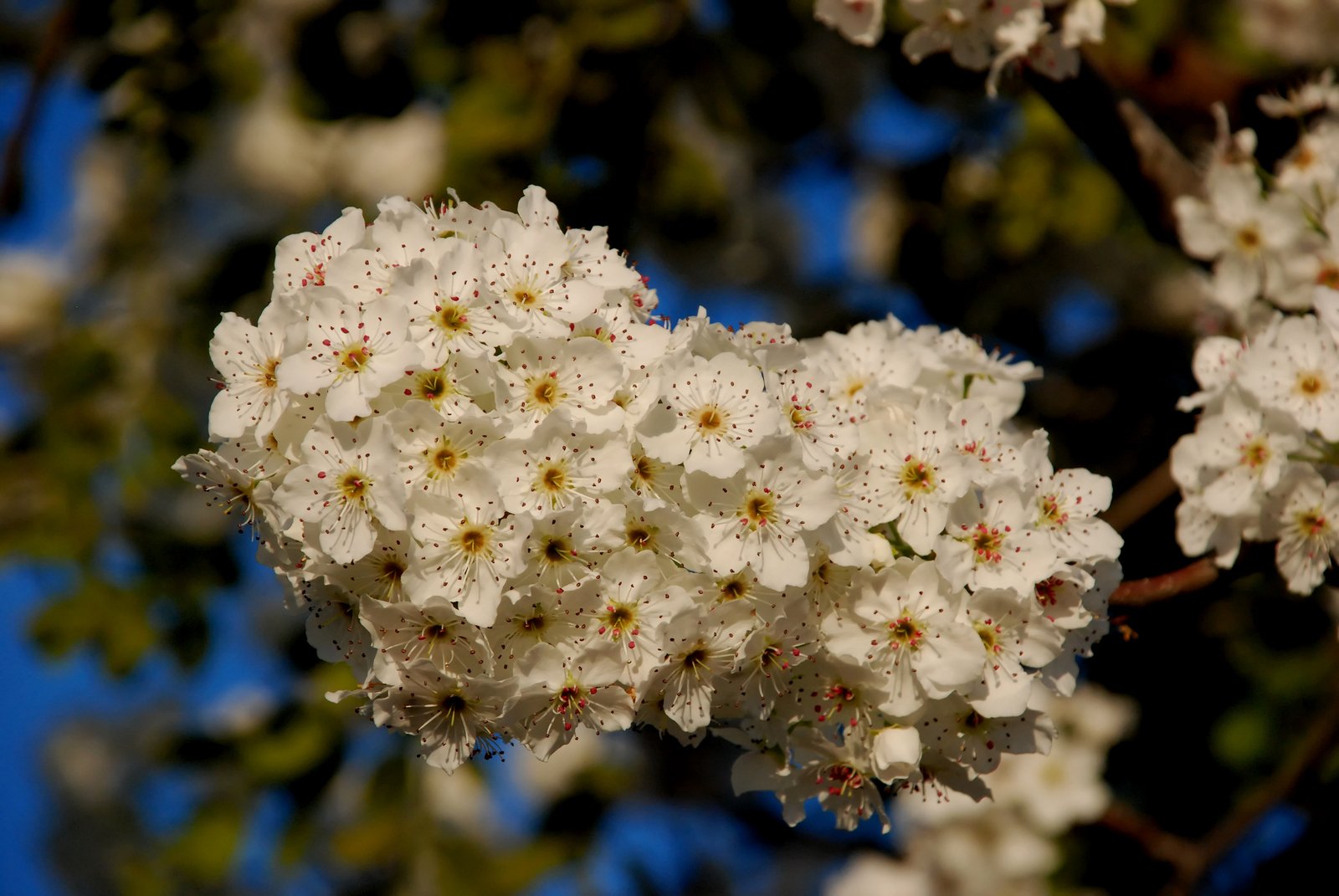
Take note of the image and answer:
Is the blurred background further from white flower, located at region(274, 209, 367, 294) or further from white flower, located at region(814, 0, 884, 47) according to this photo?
white flower, located at region(274, 209, 367, 294)

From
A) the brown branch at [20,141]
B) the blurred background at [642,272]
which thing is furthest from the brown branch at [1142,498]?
the brown branch at [20,141]

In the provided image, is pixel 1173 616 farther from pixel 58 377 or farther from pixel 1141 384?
pixel 58 377

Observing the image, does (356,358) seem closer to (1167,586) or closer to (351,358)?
(351,358)

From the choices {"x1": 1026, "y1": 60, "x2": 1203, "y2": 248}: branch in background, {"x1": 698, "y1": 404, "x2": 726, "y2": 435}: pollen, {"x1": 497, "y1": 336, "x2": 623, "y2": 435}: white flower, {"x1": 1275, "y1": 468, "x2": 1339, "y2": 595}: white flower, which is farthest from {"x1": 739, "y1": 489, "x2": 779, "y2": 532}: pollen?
{"x1": 1026, "y1": 60, "x2": 1203, "y2": 248}: branch in background

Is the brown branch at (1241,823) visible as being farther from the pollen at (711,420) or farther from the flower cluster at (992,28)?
the pollen at (711,420)

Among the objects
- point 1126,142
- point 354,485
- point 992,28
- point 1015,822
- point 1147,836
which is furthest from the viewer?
point 1015,822

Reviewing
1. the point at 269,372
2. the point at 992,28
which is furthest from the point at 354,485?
the point at 992,28
